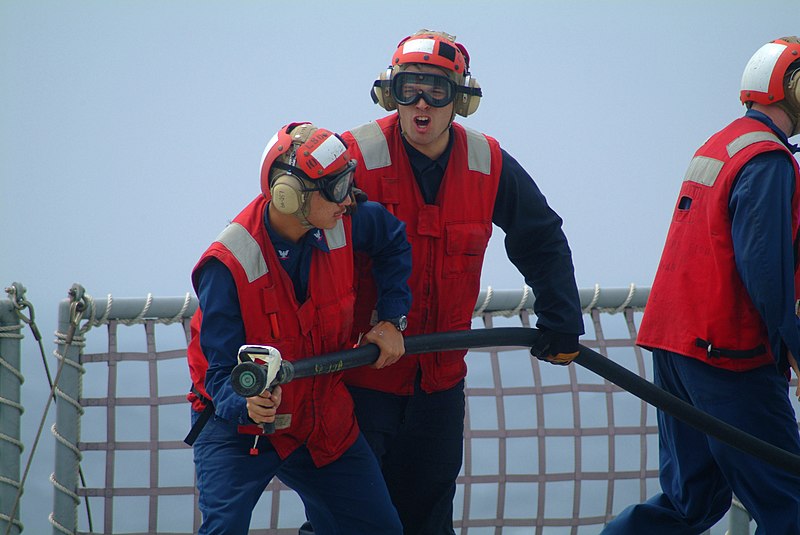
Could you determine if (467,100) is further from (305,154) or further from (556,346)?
(556,346)

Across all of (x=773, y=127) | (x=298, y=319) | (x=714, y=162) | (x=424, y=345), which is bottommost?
(x=424, y=345)

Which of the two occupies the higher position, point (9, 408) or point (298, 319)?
point (298, 319)

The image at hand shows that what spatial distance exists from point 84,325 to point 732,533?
2.65 meters

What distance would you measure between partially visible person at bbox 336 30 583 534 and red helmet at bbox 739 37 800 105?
77 cm

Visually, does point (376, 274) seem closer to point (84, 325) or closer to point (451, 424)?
point (451, 424)

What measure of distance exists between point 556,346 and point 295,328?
0.90 meters

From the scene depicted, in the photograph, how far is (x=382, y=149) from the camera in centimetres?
323

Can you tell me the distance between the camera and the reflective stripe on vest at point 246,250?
280 centimetres

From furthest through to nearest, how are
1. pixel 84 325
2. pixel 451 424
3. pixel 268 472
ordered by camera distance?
pixel 84 325 → pixel 451 424 → pixel 268 472

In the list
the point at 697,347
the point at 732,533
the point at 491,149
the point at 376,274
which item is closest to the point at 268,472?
the point at 376,274

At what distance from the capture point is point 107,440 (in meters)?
3.94

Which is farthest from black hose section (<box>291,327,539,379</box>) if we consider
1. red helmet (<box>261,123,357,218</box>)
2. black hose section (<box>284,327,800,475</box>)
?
red helmet (<box>261,123,357,218</box>)

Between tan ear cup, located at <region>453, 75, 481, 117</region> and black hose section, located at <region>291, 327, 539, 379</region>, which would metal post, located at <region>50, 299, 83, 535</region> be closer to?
black hose section, located at <region>291, 327, 539, 379</region>

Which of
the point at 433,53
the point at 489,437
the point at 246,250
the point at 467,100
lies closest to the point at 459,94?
the point at 467,100
